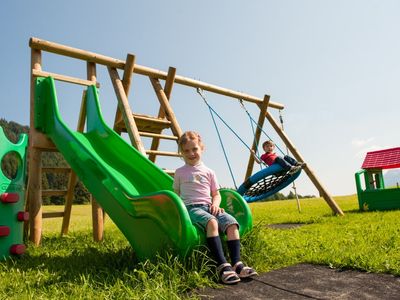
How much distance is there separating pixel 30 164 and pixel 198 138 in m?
2.57

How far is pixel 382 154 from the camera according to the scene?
32.3 ft

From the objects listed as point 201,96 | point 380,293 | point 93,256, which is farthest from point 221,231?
point 201,96

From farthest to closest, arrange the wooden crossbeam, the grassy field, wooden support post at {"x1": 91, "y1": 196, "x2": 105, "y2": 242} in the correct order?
wooden support post at {"x1": 91, "y1": 196, "x2": 105, "y2": 242}, the wooden crossbeam, the grassy field

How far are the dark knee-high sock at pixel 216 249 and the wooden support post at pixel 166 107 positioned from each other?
2798 millimetres

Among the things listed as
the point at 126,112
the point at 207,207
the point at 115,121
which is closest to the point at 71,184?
the point at 115,121

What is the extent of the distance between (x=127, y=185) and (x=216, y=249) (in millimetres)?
1359

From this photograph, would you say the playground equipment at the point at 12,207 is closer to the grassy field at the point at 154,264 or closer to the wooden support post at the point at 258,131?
the grassy field at the point at 154,264

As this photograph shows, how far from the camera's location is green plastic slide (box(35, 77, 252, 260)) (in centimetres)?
280

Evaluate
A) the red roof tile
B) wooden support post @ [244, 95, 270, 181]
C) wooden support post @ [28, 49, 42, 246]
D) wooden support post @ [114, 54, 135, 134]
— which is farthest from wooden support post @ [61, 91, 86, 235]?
the red roof tile

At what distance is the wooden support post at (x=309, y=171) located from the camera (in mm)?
7222

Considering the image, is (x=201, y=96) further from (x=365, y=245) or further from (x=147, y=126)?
(x=365, y=245)

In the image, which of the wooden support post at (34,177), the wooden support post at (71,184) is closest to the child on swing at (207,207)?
the wooden support post at (34,177)

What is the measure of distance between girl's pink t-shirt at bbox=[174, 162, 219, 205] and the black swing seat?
2488 millimetres

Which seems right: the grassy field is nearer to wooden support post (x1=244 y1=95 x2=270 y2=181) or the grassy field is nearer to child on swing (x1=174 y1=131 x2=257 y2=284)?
child on swing (x1=174 y1=131 x2=257 y2=284)
